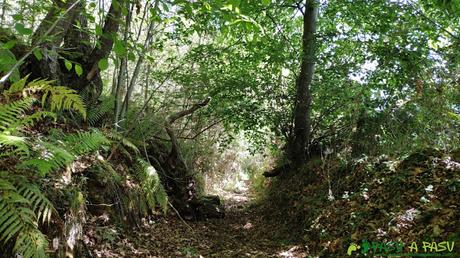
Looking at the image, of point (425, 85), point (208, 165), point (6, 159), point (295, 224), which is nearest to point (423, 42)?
point (425, 85)

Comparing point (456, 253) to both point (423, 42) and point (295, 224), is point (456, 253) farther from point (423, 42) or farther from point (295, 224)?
point (423, 42)

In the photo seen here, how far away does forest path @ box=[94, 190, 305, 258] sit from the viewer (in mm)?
4352

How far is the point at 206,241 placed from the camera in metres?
5.27

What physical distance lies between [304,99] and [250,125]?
1267mm

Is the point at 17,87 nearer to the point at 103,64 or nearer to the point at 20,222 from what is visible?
the point at 20,222

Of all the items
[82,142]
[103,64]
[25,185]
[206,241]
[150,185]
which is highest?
[103,64]

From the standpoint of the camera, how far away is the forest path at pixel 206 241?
171 inches

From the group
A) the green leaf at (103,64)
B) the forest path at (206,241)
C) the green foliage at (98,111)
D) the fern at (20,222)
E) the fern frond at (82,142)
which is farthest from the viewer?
the green foliage at (98,111)

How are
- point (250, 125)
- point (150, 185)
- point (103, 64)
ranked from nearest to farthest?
1. point (103, 64)
2. point (150, 185)
3. point (250, 125)

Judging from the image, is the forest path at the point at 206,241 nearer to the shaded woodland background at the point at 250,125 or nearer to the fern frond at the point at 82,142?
the shaded woodland background at the point at 250,125

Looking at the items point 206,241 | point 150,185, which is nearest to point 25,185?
point 150,185

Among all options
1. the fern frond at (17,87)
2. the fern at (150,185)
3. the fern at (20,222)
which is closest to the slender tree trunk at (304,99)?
the fern at (150,185)

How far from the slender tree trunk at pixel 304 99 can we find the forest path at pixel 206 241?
162 centimetres

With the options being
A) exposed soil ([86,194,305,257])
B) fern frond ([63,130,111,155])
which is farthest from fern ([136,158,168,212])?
fern frond ([63,130,111,155])
